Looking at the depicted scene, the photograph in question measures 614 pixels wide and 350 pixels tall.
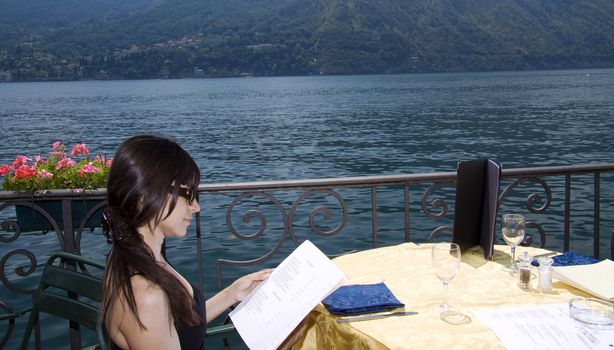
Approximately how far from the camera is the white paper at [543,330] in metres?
2.06

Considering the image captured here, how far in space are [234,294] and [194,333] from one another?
0.49 metres

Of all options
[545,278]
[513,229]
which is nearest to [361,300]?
[545,278]

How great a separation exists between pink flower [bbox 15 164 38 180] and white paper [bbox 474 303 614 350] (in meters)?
4.26

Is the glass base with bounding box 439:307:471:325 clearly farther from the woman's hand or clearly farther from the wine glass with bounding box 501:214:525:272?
the woman's hand

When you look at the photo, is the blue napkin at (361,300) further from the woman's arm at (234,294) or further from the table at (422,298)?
the woman's arm at (234,294)

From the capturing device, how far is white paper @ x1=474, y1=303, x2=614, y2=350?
206 cm

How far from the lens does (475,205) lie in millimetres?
3111

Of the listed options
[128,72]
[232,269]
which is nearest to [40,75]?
[128,72]

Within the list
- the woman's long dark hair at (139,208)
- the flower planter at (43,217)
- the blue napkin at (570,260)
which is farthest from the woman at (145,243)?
the flower planter at (43,217)

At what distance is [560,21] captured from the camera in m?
187

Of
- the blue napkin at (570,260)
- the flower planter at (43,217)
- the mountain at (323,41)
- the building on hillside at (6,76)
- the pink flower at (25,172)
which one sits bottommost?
the flower planter at (43,217)

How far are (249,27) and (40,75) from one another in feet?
210

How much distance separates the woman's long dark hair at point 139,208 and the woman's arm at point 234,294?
0.59 meters

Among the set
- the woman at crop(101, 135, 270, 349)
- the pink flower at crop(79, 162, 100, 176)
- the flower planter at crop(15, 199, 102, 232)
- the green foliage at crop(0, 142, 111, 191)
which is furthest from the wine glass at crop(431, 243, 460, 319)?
the flower planter at crop(15, 199, 102, 232)
